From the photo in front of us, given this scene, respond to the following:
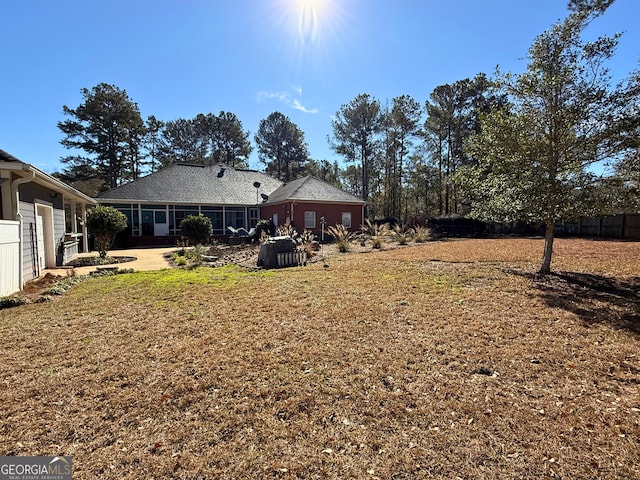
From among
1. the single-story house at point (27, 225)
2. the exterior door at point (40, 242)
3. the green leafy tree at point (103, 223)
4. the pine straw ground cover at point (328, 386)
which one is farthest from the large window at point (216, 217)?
the pine straw ground cover at point (328, 386)

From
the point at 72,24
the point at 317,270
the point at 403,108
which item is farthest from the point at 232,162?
the point at 317,270

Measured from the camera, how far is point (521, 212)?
6.87m

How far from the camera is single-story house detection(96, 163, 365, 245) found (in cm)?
1738

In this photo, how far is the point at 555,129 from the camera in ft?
20.1

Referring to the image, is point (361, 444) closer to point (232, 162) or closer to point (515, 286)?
point (515, 286)

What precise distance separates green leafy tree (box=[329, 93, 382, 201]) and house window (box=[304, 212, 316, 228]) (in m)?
10.7

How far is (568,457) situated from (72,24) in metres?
13.0

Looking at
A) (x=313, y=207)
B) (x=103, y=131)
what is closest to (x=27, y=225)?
(x=313, y=207)

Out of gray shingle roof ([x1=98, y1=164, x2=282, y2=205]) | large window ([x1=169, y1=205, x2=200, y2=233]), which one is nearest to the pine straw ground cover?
large window ([x1=169, y1=205, x2=200, y2=233])

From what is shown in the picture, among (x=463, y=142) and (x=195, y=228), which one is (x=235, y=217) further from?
(x=463, y=142)

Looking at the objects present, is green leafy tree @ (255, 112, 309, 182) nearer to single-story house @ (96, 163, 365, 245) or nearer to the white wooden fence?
single-story house @ (96, 163, 365, 245)

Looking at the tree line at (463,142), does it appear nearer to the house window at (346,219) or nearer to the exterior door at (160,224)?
the house window at (346,219)

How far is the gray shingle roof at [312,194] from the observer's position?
18.2 metres

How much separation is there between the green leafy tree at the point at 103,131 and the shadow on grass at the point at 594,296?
30.7 meters
